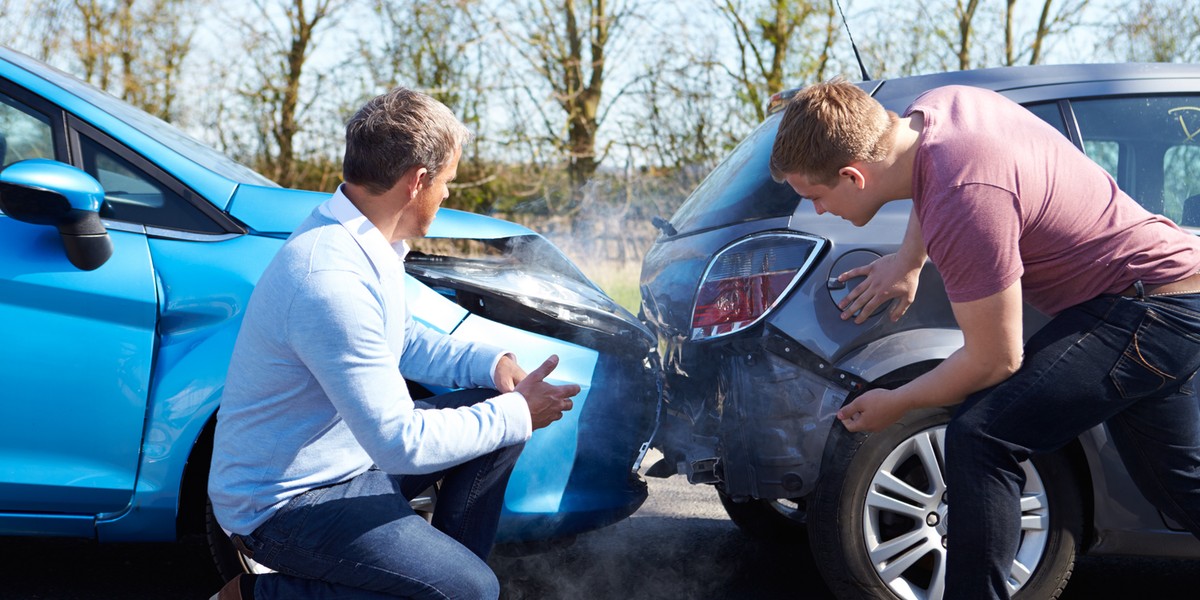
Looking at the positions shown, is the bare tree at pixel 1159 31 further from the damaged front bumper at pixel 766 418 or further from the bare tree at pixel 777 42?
the damaged front bumper at pixel 766 418

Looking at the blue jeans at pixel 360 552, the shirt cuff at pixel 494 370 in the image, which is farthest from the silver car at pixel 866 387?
the blue jeans at pixel 360 552

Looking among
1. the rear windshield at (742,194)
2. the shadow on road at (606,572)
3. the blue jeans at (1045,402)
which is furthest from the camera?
the shadow on road at (606,572)

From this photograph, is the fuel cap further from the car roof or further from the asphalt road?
the asphalt road

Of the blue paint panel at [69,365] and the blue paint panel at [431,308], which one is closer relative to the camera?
the blue paint panel at [69,365]

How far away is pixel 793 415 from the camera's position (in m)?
2.77

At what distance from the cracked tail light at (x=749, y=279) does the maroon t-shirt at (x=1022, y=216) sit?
0.57 meters

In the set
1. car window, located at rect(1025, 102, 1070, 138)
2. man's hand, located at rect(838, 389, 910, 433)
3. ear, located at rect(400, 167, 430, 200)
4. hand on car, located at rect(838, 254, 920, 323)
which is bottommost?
man's hand, located at rect(838, 389, 910, 433)

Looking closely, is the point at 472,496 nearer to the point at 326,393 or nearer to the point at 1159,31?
the point at 326,393

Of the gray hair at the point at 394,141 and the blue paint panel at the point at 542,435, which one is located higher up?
the gray hair at the point at 394,141

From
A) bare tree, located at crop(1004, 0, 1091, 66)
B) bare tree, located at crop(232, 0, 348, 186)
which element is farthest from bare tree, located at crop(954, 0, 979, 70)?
bare tree, located at crop(232, 0, 348, 186)

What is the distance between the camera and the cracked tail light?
2.79 metres

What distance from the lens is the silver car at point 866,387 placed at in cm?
269

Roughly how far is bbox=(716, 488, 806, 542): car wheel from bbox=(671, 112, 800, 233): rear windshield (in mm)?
991

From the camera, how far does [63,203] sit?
245 cm
